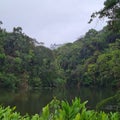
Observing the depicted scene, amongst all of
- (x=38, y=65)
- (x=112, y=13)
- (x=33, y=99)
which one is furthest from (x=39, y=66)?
(x=112, y=13)

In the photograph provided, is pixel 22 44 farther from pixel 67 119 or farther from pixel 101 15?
pixel 67 119

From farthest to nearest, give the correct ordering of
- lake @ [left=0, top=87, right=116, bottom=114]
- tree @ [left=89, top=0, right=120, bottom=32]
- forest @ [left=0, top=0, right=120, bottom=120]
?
forest @ [left=0, top=0, right=120, bottom=120] < lake @ [left=0, top=87, right=116, bottom=114] < tree @ [left=89, top=0, right=120, bottom=32]

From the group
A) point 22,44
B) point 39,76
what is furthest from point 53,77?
point 22,44

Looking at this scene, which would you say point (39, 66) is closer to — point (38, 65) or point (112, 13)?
point (38, 65)

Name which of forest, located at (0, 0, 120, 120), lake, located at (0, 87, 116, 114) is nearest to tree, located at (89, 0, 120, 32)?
lake, located at (0, 87, 116, 114)

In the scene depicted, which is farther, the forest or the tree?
the forest

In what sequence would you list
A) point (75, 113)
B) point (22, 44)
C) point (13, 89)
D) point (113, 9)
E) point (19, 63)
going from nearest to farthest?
point (75, 113) → point (113, 9) → point (13, 89) → point (19, 63) → point (22, 44)

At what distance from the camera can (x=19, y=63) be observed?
179 feet

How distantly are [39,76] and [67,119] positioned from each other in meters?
56.8

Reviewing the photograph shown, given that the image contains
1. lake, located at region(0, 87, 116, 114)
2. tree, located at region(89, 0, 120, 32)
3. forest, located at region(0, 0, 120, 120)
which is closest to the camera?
A: tree, located at region(89, 0, 120, 32)

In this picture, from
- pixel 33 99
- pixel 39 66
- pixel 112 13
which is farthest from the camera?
pixel 39 66

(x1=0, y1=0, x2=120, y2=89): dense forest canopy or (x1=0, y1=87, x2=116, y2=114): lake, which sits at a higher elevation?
(x1=0, y1=0, x2=120, y2=89): dense forest canopy

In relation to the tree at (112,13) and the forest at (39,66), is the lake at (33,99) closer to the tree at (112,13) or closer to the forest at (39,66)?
the forest at (39,66)

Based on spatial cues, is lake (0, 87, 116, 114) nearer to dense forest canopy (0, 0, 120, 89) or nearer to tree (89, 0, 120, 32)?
dense forest canopy (0, 0, 120, 89)
